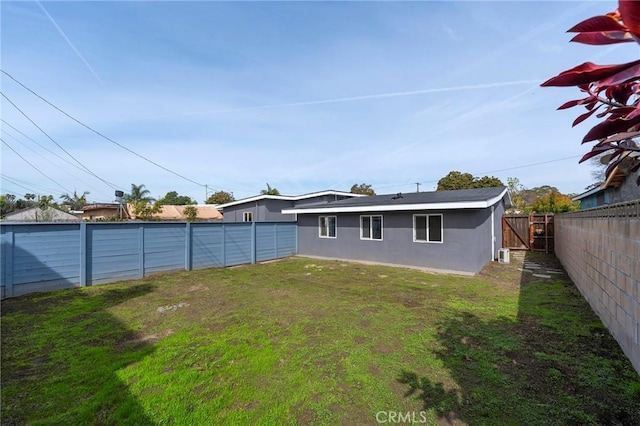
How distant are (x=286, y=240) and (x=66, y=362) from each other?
1006cm

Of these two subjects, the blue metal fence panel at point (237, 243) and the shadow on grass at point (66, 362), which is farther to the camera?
the blue metal fence panel at point (237, 243)

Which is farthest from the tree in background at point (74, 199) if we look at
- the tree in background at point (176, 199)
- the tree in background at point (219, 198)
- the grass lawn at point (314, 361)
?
the grass lawn at point (314, 361)

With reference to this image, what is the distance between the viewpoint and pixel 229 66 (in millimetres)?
10141

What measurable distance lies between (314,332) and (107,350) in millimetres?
2913

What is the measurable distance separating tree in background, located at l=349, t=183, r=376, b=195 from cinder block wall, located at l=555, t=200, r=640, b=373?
132ft

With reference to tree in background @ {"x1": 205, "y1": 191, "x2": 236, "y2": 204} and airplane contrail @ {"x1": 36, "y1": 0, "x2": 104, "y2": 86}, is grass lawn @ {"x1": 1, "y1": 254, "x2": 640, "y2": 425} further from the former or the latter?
tree in background @ {"x1": 205, "y1": 191, "x2": 236, "y2": 204}

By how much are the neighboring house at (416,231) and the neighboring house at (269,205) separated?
16.2ft

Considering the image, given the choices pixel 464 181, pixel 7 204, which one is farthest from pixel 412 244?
pixel 7 204

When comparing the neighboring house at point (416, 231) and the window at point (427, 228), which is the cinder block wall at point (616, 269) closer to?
the neighboring house at point (416, 231)

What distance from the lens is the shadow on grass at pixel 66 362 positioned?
2.59 m

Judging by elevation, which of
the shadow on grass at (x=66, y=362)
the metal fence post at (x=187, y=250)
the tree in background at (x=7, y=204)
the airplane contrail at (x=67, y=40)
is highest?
the airplane contrail at (x=67, y=40)

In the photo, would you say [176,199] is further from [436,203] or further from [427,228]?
[436,203]

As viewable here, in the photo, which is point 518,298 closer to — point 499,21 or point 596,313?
point 596,313

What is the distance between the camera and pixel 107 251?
7.98 m
